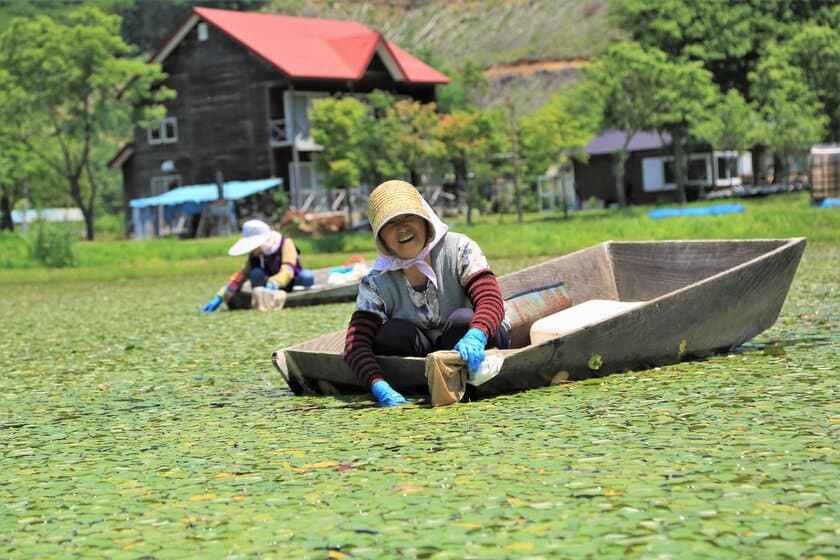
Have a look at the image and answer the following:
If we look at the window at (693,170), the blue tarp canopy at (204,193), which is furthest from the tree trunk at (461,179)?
the window at (693,170)

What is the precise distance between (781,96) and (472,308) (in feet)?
121

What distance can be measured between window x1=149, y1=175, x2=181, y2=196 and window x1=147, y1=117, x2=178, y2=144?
124 cm

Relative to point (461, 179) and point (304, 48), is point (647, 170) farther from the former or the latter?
point (304, 48)

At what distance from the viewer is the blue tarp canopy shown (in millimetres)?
41125

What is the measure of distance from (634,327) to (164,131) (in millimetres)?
40289

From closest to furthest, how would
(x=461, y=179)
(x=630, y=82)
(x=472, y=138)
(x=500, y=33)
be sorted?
1. (x=472, y=138)
2. (x=630, y=82)
3. (x=461, y=179)
4. (x=500, y=33)

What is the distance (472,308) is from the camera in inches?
271

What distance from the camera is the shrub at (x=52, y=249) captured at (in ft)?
95.4

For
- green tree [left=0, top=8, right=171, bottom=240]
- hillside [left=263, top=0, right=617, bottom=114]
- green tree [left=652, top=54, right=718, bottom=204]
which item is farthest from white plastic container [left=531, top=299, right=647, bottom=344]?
hillside [left=263, top=0, right=617, bottom=114]

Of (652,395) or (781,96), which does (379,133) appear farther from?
(652,395)

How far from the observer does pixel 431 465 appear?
5086 millimetres

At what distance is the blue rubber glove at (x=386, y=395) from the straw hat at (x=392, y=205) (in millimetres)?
685

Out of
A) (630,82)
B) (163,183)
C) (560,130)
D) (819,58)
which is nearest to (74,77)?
(163,183)

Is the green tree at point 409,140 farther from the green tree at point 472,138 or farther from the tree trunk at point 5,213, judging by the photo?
the tree trunk at point 5,213
